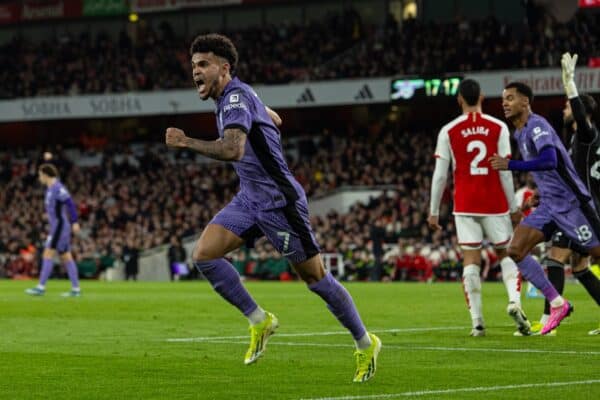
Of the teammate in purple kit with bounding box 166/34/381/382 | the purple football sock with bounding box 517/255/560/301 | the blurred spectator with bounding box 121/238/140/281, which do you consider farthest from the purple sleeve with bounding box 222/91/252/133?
the blurred spectator with bounding box 121/238/140/281

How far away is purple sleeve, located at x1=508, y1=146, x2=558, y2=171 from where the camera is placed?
1171 centimetres

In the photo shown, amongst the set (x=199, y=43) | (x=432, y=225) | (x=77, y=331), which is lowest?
(x=77, y=331)

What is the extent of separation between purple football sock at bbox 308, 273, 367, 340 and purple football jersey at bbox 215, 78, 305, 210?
621mm

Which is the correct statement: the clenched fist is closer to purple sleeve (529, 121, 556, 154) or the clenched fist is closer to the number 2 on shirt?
purple sleeve (529, 121, 556, 154)

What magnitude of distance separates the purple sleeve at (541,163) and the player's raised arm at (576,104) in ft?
1.36

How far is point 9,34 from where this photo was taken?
59438mm

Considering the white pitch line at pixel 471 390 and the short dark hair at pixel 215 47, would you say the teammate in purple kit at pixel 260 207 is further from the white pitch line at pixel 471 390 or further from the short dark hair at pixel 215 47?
the white pitch line at pixel 471 390

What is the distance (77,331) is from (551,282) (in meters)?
5.26

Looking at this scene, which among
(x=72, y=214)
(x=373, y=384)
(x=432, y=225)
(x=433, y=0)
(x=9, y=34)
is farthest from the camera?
(x=9, y=34)

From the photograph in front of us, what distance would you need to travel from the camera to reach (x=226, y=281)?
9.36 meters

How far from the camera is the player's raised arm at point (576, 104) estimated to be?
11.9m

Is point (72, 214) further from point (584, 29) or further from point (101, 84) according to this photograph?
point (101, 84)

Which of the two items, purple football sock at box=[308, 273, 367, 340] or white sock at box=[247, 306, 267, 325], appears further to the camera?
white sock at box=[247, 306, 267, 325]

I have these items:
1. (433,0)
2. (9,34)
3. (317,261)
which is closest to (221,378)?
(317,261)
